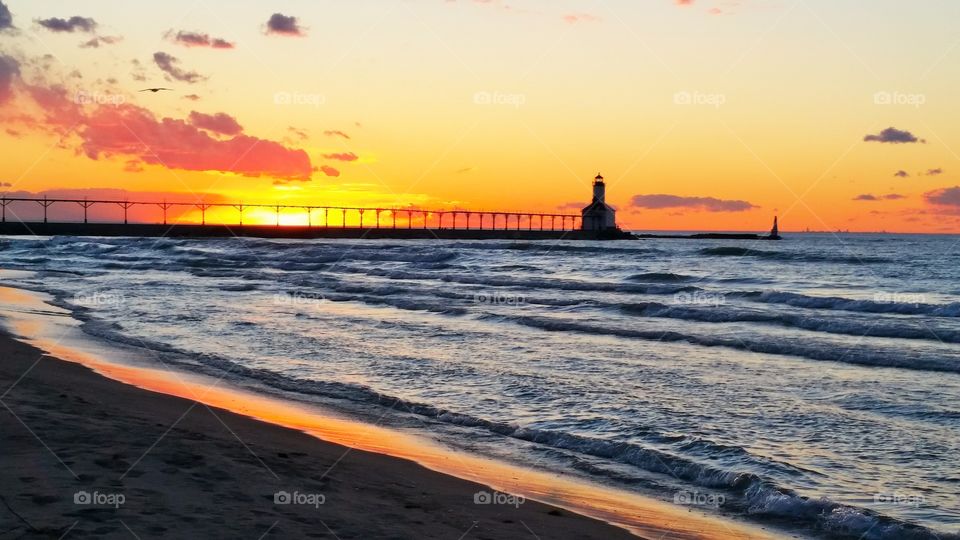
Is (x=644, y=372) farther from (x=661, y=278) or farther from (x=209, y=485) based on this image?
(x=661, y=278)

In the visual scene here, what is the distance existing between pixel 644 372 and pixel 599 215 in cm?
9203

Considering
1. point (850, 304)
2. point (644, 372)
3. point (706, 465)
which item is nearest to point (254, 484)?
point (706, 465)

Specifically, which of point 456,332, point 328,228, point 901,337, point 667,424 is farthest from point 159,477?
point 328,228

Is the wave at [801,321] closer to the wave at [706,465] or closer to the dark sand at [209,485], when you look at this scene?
the wave at [706,465]

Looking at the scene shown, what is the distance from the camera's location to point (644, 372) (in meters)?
13.5

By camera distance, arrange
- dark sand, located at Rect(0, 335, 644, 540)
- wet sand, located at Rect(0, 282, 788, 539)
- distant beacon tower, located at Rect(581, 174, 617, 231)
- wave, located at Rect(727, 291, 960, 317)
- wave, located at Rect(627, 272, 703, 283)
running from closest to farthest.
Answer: dark sand, located at Rect(0, 335, 644, 540) < wet sand, located at Rect(0, 282, 788, 539) < wave, located at Rect(727, 291, 960, 317) < wave, located at Rect(627, 272, 703, 283) < distant beacon tower, located at Rect(581, 174, 617, 231)

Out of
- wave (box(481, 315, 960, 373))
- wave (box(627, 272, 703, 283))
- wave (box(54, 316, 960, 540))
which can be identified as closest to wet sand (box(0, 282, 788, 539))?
wave (box(54, 316, 960, 540))

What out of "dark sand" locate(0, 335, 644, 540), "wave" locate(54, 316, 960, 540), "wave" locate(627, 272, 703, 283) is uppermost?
"dark sand" locate(0, 335, 644, 540)

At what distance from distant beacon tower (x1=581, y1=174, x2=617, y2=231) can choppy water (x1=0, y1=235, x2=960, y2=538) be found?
69208mm

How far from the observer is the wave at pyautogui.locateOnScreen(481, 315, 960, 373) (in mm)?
15000

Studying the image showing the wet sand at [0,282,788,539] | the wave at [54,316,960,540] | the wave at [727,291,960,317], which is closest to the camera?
the wet sand at [0,282,788,539]

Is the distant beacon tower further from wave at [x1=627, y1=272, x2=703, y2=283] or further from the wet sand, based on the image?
the wet sand

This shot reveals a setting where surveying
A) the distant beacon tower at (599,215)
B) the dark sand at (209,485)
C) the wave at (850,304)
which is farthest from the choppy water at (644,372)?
the distant beacon tower at (599,215)

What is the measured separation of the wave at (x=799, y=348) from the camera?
1500cm
